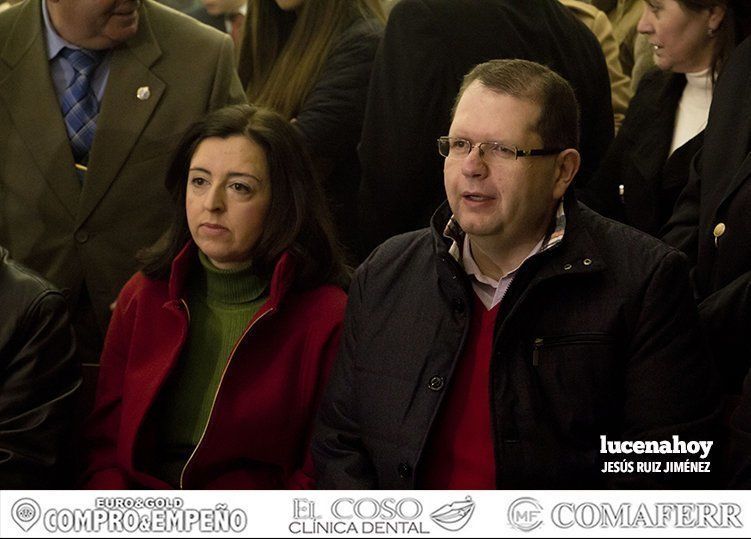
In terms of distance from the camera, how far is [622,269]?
2506 mm

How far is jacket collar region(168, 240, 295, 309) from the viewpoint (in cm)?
284

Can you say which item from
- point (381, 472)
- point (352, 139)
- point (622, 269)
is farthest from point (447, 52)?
point (381, 472)

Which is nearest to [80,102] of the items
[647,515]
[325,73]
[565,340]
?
[325,73]

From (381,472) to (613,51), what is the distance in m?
2.16

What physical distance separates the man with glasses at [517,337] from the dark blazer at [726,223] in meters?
0.23

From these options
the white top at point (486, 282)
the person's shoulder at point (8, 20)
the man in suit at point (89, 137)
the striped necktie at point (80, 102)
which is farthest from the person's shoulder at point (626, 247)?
the person's shoulder at point (8, 20)

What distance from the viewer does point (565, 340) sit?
2496mm

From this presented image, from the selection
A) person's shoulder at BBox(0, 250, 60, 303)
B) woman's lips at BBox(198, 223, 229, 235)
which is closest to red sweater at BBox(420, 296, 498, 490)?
woman's lips at BBox(198, 223, 229, 235)

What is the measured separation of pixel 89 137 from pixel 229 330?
0.93m

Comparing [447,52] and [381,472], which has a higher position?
[447,52]

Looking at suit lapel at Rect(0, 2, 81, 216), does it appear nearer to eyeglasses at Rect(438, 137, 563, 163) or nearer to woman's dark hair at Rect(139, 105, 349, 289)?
woman's dark hair at Rect(139, 105, 349, 289)

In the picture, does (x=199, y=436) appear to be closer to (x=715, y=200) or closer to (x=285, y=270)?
(x=285, y=270)

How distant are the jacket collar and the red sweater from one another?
19.2 inches

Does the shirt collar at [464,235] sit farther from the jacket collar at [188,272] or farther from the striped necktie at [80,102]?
the striped necktie at [80,102]
